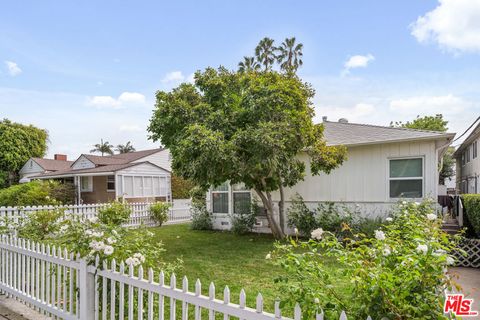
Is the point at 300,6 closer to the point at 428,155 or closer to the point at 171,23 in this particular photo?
the point at 171,23

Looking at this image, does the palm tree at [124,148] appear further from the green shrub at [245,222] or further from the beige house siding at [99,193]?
the green shrub at [245,222]

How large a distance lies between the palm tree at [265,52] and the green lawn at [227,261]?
24.9 m

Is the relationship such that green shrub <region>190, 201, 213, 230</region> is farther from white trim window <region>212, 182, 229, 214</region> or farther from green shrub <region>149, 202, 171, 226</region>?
green shrub <region>149, 202, 171, 226</region>

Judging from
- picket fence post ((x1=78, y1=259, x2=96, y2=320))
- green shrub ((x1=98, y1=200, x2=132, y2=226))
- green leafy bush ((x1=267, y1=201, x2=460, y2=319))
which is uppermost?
green leafy bush ((x1=267, y1=201, x2=460, y2=319))

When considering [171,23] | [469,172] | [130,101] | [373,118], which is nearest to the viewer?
[171,23]

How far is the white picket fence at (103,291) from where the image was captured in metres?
2.63

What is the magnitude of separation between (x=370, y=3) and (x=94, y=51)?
Answer: 1005 cm

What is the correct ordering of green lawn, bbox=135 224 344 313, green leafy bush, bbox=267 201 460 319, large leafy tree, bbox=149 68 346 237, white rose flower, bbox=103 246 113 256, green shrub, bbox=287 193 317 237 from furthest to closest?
green shrub, bbox=287 193 317 237 → large leafy tree, bbox=149 68 346 237 → green lawn, bbox=135 224 344 313 → white rose flower, bbox=103 246 113 256 → green leafy bush, bbox=267 201 460 319

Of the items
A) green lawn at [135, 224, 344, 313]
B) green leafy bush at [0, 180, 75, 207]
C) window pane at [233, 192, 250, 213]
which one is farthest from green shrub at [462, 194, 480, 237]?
green leafy bush at [0, 180, 75, 207]

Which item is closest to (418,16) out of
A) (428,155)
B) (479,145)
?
(428,155)

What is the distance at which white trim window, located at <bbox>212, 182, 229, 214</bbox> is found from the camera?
13737 mm

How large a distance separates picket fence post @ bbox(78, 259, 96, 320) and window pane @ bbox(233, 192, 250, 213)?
9.47 m

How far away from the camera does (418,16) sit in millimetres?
10797

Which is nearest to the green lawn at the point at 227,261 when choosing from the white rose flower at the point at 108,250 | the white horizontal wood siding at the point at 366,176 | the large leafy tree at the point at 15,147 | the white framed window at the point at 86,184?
the white rose flower at the point at 108,250
